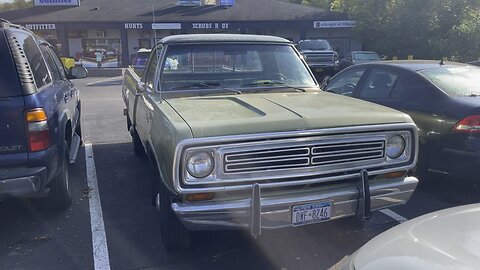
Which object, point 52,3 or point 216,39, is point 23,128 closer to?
point 216,39

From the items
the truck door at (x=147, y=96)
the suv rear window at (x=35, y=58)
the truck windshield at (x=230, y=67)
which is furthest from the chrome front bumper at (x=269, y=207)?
the suv rear window at (x=35, y=58)

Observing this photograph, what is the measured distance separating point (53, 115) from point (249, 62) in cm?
213

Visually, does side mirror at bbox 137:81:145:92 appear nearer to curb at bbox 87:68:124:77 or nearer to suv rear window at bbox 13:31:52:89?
suv rear window at bbox 13:31:52:89

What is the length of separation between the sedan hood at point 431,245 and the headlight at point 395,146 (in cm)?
118

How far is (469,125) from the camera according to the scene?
4855 mm

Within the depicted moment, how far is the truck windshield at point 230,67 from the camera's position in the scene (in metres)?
4.85

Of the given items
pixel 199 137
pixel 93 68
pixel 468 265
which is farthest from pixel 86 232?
pixel 93 68

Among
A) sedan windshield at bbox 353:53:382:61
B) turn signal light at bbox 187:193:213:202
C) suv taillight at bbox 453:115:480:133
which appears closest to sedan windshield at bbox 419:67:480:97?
suv taillight at bbox 453:115:480:133

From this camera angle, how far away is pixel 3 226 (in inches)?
181

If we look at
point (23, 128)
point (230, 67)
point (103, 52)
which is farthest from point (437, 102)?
point (103, 52)

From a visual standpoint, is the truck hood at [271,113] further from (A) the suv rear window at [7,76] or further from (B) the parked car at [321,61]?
(B) the parked car at [321,61]

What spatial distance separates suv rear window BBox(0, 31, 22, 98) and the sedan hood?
10.4ft

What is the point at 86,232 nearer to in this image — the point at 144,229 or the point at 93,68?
the point at 144,229

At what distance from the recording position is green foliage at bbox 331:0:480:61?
25.5m
